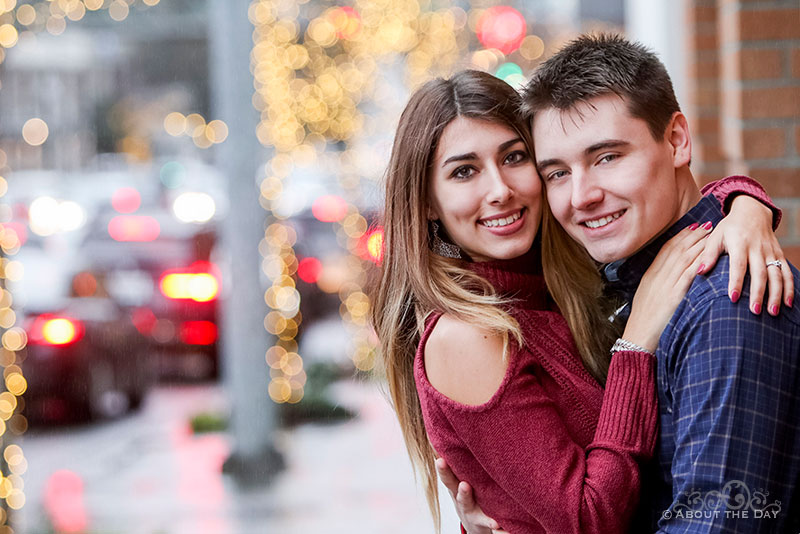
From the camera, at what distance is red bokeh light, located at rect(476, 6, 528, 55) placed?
36.9 ft

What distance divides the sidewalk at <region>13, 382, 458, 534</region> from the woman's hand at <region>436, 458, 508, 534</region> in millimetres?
1918

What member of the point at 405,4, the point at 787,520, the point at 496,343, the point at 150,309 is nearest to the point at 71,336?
the point at 150,309

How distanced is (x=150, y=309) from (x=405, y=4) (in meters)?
3.81

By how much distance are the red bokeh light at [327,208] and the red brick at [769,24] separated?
8654 mm

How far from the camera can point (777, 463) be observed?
5.44 ft

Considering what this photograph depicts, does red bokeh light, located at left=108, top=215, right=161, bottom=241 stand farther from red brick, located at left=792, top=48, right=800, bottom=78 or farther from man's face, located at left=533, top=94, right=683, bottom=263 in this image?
man's face, located at left=533, top=94, right=683, bottom=263

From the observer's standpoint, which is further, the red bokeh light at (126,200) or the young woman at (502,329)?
the red bokeh light at (126,200)

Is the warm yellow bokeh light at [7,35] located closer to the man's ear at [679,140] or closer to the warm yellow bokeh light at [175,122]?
the man's ear at [679,140]

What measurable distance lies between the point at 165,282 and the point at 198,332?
57cm

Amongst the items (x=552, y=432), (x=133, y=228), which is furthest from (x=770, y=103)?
(x=133, y=228)

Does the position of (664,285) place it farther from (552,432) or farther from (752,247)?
(552,432)

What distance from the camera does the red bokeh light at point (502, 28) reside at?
11248 mm

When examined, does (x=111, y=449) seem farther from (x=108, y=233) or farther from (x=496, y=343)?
(x=496, y=343)

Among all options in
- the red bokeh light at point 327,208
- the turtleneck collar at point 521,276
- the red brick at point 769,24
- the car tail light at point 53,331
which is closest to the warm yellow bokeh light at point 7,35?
the turtleneck collar at point 521,276
